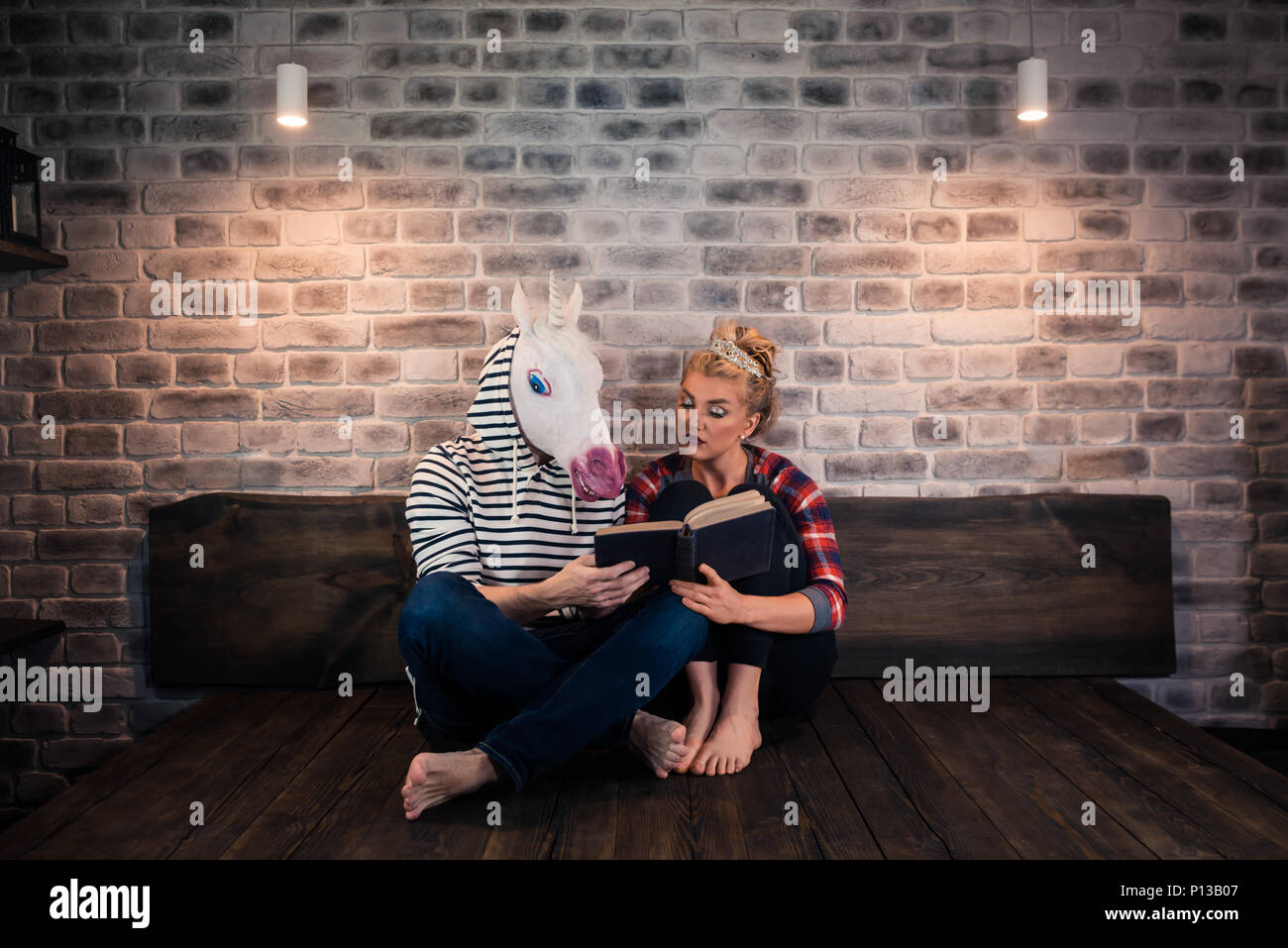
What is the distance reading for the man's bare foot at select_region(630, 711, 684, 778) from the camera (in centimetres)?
172

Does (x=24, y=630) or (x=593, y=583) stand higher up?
(x=593, y=583)

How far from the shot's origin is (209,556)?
2334 mm

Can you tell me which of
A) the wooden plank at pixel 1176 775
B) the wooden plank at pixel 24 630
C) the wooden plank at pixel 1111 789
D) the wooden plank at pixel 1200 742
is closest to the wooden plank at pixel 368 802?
the wooden plank at pixel 24 630

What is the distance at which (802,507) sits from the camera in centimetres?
201

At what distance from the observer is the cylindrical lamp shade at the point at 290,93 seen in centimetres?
220

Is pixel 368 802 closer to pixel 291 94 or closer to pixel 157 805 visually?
pixel 157 805

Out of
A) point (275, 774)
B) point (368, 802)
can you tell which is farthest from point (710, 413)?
point (275, 774)

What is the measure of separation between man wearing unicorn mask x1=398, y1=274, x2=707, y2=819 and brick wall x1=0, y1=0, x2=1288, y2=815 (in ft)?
2.09

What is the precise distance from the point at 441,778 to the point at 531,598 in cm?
37

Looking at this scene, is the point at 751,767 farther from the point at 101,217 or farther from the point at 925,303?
the point at 101,217

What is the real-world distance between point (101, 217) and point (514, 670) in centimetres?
183

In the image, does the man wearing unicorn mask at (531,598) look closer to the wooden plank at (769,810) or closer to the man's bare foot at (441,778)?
the man's bare foot at (441,778)

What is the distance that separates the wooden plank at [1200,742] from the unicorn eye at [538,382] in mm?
1650
